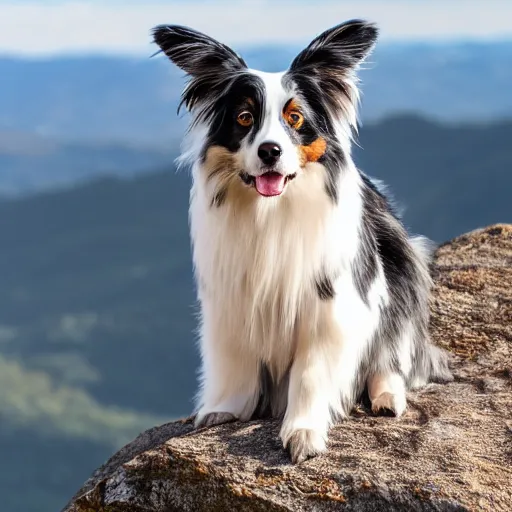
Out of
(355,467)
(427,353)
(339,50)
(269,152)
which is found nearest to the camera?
(269,152)

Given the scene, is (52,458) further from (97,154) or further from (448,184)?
(97,154)

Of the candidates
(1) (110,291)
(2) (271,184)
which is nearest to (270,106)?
(2) (271,184)

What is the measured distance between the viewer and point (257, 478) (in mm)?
4766

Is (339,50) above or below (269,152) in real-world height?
above

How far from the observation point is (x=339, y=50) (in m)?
5.12

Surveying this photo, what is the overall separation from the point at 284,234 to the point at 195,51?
100 cm

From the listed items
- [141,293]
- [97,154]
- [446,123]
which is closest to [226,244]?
[141,293]

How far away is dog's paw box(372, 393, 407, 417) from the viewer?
17.7ft

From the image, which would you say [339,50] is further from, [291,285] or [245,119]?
[291,285]

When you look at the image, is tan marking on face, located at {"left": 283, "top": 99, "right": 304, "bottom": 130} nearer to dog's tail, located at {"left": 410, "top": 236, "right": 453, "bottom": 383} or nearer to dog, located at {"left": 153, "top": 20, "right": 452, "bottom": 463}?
dog, located at {"left": 153, "top": 20, "right": 452, "bottom": 463}

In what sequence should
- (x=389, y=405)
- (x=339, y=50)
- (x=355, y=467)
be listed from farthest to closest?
(x=389, y=405), (x=339, y=50), (x=355, y=467)

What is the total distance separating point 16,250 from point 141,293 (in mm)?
32317

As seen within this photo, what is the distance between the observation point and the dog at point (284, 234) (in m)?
4.86

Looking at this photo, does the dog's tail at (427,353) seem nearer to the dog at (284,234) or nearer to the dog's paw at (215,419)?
the dog at (284,234)
